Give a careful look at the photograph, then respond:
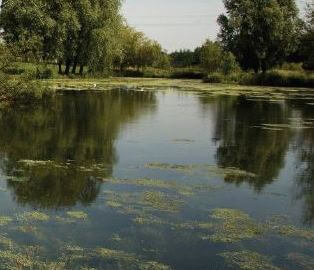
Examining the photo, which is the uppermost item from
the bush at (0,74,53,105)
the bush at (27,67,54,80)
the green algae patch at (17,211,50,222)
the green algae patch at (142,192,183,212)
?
the bush at (27,67,54,80)

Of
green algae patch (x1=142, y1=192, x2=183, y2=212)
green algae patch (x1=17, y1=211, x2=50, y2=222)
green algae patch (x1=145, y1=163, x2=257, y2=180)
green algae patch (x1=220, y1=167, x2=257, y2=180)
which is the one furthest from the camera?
green algae patch (x1=145, y1=163, x2=257, y2=180)

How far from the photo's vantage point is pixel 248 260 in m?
7.27

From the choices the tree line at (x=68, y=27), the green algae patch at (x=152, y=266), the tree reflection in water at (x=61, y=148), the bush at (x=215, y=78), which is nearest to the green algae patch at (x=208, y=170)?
the tree reflection in water at (x=61, y=148)

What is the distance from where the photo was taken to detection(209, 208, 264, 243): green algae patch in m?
8.17

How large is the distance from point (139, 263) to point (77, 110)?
19036mm

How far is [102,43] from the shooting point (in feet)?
162

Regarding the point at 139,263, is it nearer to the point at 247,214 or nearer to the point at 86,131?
the point at 247,214

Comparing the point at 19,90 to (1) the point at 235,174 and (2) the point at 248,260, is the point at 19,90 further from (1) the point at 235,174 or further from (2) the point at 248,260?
(2) the point at 248,260

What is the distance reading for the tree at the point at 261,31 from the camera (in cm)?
6022

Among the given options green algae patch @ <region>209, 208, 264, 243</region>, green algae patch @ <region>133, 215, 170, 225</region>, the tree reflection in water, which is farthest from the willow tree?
green algae patch @ <region>209, 208, 264, 243</region>

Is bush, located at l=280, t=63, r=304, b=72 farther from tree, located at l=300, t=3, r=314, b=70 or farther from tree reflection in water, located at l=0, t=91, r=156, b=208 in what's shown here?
tree reflection in water, located at l=0, t=91, r=156, b=208

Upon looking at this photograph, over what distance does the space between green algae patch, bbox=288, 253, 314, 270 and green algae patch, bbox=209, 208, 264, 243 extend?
92 cm

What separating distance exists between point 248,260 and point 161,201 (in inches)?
119

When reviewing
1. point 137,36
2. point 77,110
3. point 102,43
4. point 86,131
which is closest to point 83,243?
point 86,131
